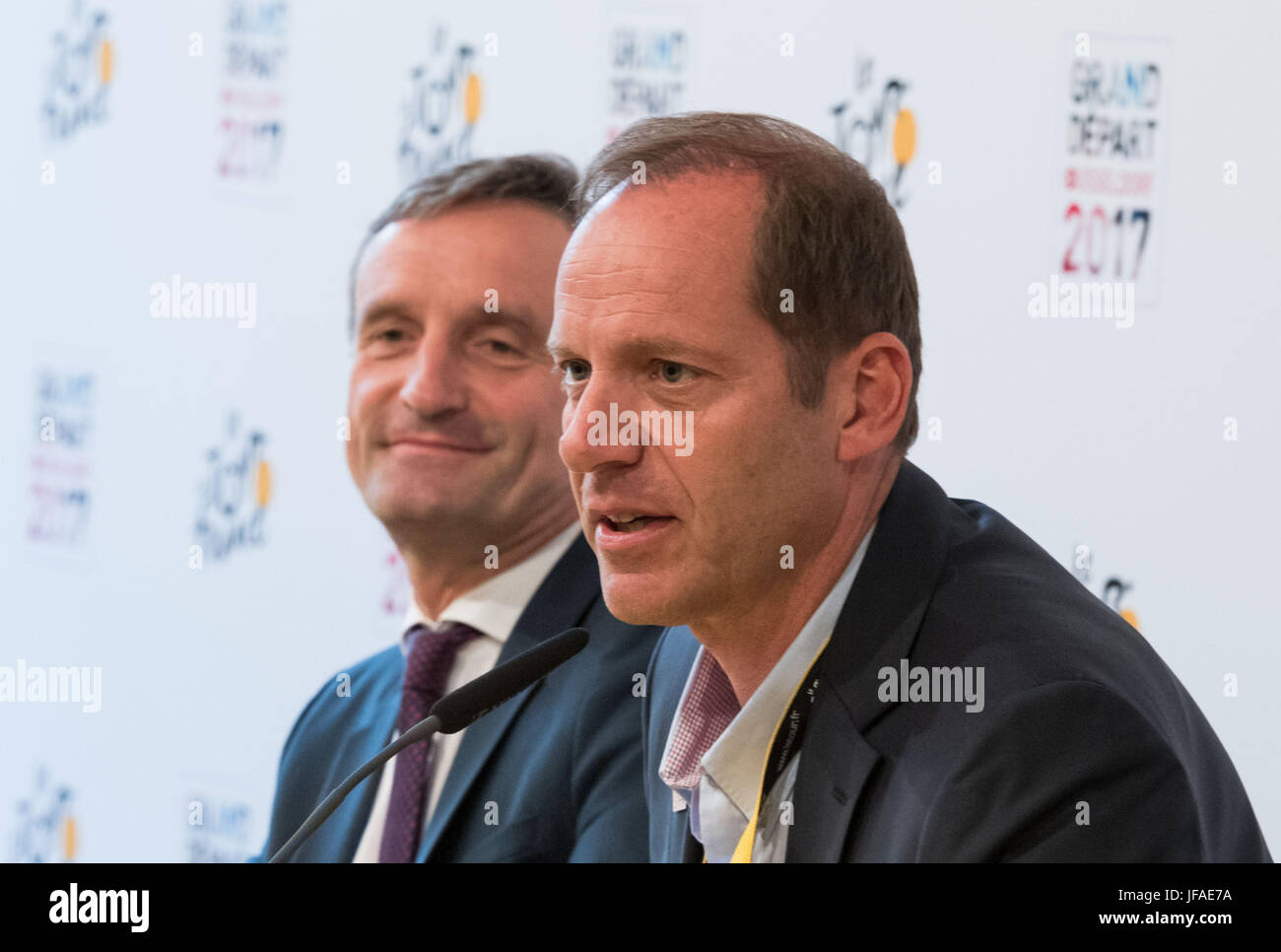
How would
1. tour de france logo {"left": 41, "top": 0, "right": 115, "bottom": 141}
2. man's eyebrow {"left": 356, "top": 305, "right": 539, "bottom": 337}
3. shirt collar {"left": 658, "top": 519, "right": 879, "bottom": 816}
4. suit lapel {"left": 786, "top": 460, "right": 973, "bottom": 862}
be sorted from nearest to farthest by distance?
suit lapel {"left": 786, "top": 460, "right": 973, "bottom": 862}, shirt collar {"left": 658, "top": 519, "right": 879, "bottom": 816}, man's eyebrow {"left": 356, "top": 305, "right": 539, "bottom": 337}, tour de france logo {"left": 41, "top": 0, "right": 115, "bottom": 141}

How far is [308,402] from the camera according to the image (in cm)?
233

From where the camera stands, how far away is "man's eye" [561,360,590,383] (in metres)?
1.40

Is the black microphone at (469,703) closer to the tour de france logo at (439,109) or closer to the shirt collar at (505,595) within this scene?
the shirt collar at (505,595)

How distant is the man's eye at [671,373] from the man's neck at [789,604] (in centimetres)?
22

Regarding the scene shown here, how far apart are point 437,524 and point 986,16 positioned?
1.05 m

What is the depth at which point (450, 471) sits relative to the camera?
6.06 feet

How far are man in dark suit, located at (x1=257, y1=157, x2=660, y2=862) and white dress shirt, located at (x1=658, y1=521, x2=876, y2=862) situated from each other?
0.88ft

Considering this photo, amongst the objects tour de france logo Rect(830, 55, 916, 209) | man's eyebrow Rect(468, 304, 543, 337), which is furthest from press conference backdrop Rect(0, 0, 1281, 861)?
man's eyebrow Rect(468, 304, 543, 337)

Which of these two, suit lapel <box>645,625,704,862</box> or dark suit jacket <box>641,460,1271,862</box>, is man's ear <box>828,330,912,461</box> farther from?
suit lapel <box>645,625,704,862</box>
